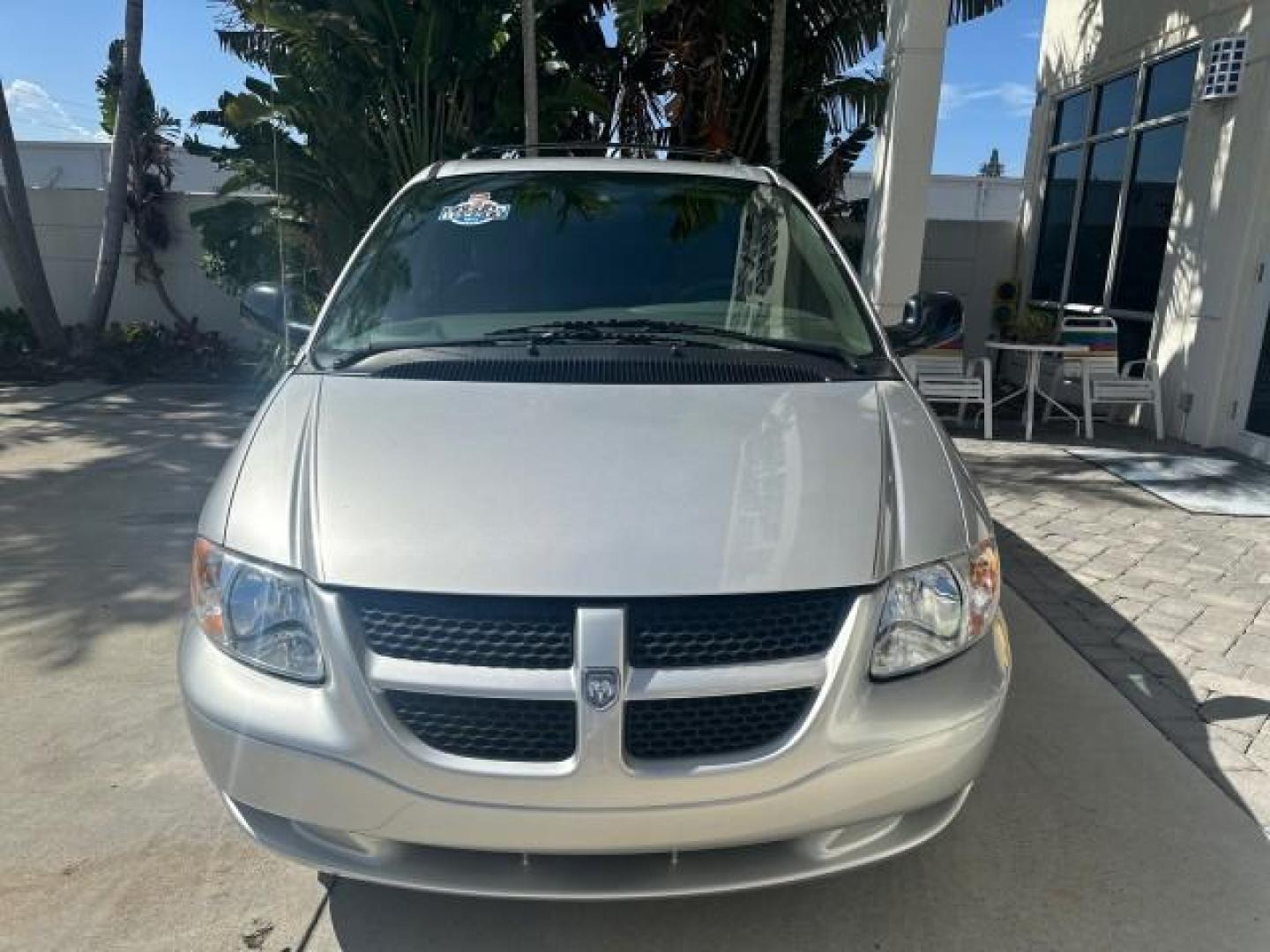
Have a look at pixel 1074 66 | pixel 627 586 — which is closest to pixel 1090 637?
pixel 627 586

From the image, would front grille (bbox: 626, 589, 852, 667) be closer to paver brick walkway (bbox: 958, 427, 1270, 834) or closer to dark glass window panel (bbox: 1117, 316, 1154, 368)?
paver brick walkway (bbox: 958, 427, 1270, 834)

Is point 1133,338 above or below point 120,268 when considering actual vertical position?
below

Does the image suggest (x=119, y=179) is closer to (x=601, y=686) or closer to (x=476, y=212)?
(x=476, y=212)

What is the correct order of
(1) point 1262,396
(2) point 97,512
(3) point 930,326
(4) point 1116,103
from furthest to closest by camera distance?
1. (4) point 1116,103
2. (1) point 1262,396
3. (2) point 97,512
4. (3) point 930,326

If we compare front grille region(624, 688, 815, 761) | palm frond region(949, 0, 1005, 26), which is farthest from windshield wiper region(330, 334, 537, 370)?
palm frond region(949, 0, 1005, 26)

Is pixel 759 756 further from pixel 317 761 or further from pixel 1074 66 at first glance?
pixel 1074 66

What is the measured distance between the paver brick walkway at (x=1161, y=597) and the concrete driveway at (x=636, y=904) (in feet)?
0.57

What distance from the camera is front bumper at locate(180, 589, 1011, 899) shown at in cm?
180

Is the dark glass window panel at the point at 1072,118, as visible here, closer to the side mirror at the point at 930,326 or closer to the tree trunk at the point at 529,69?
the tree trunk at the point at 529,69

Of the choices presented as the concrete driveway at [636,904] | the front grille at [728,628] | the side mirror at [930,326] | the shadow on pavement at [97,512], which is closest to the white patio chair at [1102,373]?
the concrete driveway at [636,904]

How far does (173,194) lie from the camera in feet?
37.4

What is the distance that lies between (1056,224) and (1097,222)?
2.94 feet

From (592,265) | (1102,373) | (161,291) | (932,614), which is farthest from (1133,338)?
(161,291)

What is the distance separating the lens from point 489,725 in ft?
6.06
